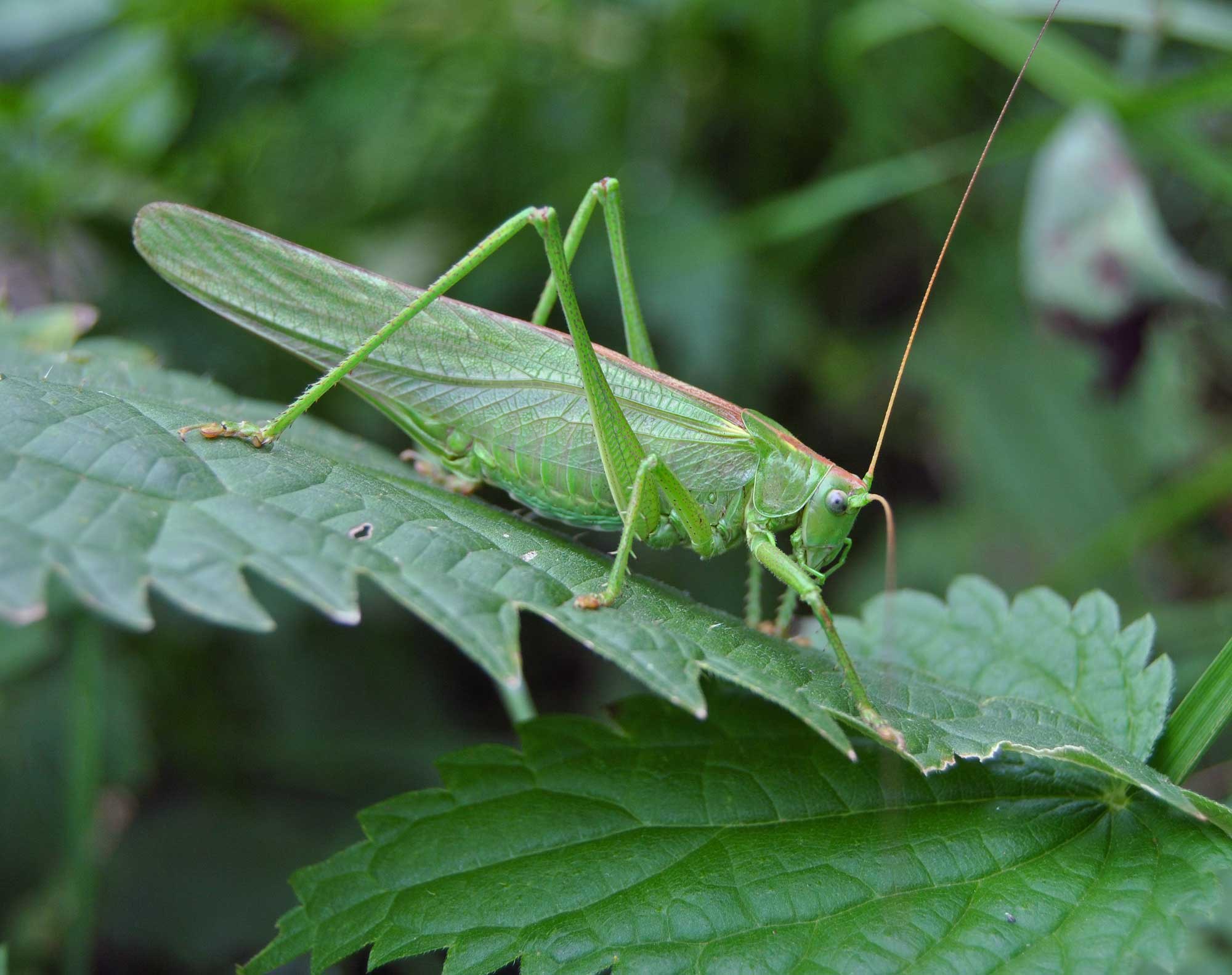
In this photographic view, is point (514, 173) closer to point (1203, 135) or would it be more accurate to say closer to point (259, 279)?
point (259, 279)

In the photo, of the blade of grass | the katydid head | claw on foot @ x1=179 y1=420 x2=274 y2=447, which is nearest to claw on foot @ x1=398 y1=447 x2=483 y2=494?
claw on foot @ x1=179 y1=420 x2=274 y2=447

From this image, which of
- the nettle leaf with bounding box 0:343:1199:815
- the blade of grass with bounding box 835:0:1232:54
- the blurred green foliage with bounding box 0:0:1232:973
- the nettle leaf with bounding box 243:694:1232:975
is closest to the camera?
the nettle leaf with bounding box 0:343:1199:815

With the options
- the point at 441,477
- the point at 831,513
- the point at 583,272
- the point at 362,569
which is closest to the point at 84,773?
the point at 441,477

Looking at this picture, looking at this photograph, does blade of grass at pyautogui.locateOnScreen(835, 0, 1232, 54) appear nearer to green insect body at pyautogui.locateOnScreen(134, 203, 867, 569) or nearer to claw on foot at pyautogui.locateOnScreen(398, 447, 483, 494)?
green insect body at pyautogui.locateOnScreen(134, 203, 867, 569)

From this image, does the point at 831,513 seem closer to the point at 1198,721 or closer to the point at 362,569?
the point at 1198,721

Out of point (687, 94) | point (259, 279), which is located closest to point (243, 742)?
point (259, 279)

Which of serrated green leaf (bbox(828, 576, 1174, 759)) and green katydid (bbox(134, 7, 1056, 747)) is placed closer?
serrated green leaf (bbox(828, 576, 1174, 759))

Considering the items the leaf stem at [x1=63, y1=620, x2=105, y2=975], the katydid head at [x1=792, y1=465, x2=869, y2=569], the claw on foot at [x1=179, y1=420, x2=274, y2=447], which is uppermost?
the katydid head at [x1=792, y1=465, x2=869, y2=569]

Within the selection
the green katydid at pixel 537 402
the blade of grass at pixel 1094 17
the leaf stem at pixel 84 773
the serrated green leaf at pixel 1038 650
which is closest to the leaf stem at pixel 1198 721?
the serrated green leaf at pixel 1038 650
